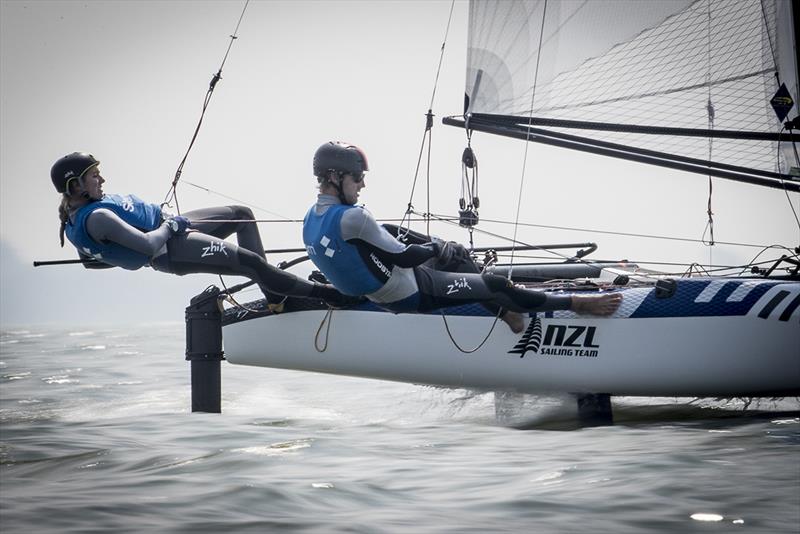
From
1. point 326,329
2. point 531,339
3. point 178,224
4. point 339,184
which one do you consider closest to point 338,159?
point 339,184

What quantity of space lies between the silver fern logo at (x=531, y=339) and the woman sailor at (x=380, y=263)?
0.21 meters

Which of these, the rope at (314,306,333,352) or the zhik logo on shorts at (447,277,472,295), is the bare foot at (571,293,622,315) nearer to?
the zhik logo on shorts at (447,277,472,295)

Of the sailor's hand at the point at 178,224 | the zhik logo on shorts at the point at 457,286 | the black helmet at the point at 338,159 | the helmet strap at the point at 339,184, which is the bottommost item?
the zhik logo on shorts at the point at 457,286

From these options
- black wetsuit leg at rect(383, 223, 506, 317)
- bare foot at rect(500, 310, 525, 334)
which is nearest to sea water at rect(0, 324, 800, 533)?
bare foot at rect(500, 310, 525, 334)

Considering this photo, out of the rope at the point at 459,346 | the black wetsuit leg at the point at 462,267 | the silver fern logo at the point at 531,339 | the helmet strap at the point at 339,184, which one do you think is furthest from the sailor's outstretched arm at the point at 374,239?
the silver fern logo at the point at 531,339

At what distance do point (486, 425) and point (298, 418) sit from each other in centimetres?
121

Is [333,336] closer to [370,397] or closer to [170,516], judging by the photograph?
[370,397]

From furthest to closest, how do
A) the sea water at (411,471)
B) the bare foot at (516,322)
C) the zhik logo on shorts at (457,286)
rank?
the bare foot at (516,322), the zhik logo on shorts at (457,286), the sea water at (411,471)

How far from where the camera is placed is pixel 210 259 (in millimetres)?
5840

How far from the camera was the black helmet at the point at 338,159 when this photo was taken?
5.50 metres

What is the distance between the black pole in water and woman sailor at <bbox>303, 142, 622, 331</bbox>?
1117 mm

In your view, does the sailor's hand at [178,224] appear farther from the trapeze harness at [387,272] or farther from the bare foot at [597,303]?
the bare foot at [597,303]

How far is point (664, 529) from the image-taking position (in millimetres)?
2703

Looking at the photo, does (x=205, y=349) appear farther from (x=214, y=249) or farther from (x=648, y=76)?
(x=648, y=76)
